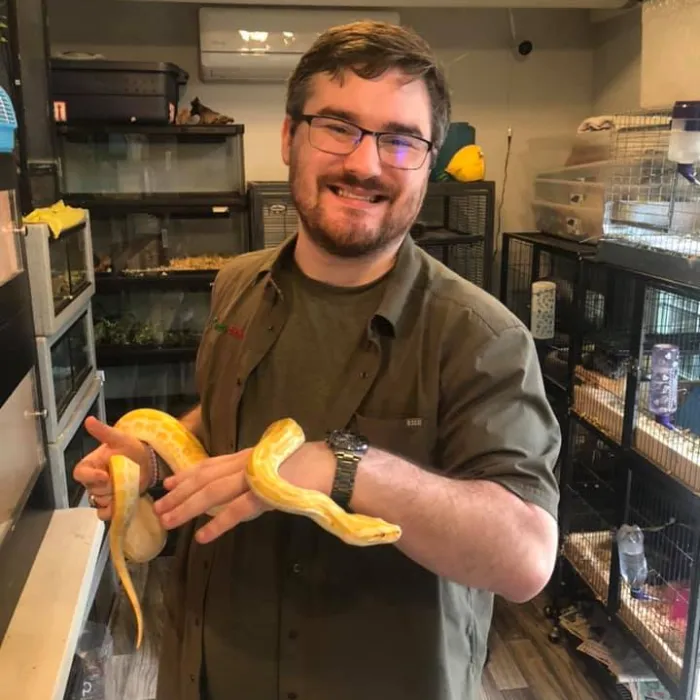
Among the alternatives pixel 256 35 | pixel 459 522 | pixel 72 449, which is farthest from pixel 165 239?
pixel 459 522

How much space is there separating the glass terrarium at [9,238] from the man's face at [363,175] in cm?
95

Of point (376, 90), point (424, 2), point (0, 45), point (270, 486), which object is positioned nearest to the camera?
point (270, 486)

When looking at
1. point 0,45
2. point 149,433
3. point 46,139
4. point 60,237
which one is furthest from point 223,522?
point 46,139

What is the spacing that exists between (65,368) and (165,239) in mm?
1101

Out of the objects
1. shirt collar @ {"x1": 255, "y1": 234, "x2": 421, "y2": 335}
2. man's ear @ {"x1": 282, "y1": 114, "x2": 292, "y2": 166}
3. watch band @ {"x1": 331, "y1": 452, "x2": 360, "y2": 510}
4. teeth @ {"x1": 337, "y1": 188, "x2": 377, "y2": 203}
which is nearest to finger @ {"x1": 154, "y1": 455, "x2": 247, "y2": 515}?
watch band @ {"x1": 331, "y1": 452, "x2": 360, "y2": 510}

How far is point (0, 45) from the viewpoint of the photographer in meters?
2.64

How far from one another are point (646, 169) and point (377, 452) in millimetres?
2127

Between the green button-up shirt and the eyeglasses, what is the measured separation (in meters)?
0.15

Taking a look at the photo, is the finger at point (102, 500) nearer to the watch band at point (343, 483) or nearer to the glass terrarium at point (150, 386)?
the watch band at point (343, 483)

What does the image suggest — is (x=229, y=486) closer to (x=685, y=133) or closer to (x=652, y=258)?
(x=685, y=133)

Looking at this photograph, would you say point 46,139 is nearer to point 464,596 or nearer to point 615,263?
point 615,263

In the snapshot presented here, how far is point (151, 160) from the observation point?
12.5 ft

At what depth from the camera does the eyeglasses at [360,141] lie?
125cm

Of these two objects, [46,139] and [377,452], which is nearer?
[377,452]
